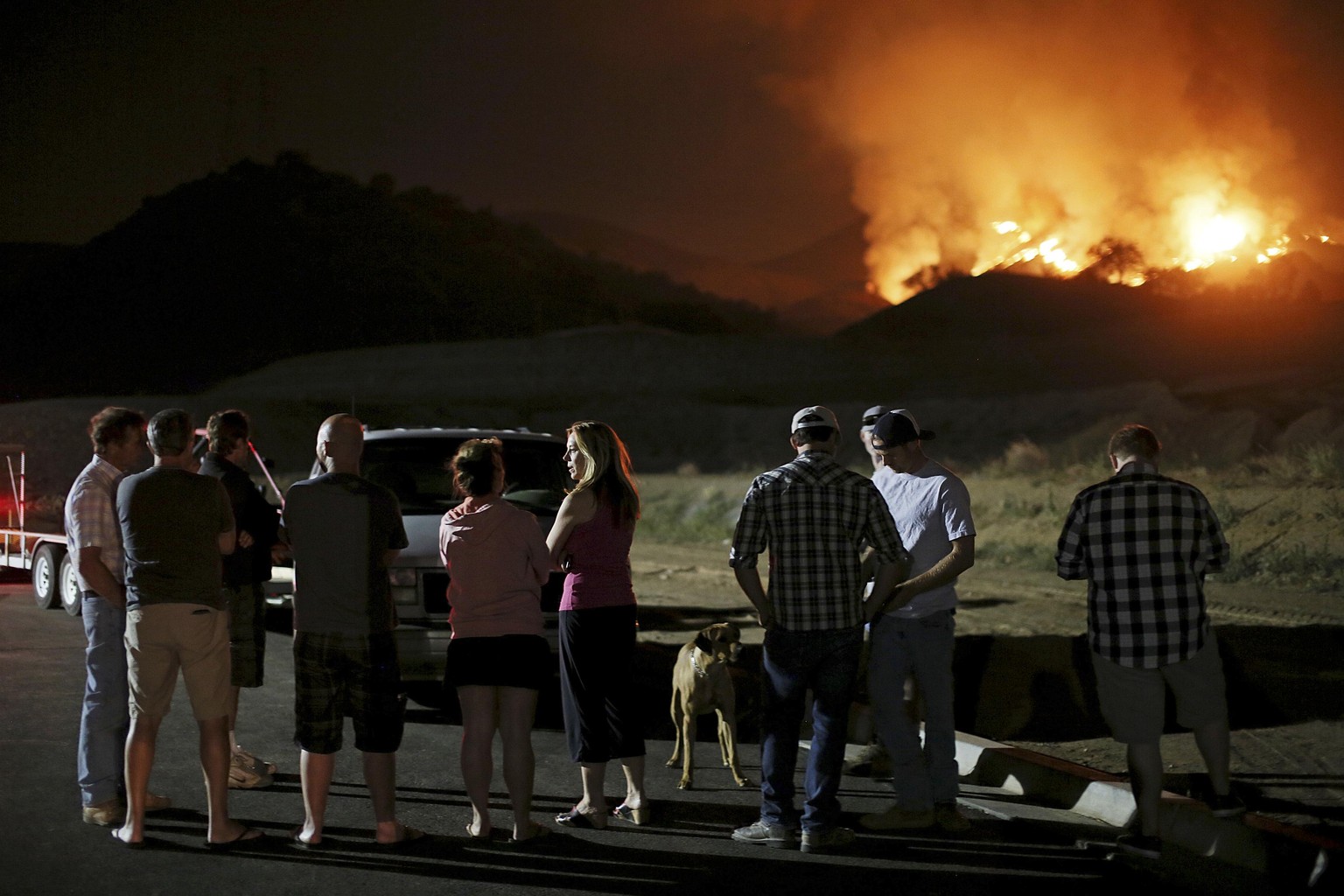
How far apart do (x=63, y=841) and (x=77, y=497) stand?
151cm

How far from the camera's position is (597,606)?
6.45 metres

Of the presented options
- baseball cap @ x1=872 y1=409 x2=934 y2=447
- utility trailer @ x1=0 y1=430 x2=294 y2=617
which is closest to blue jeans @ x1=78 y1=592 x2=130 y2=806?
baseball cap @ x1=872 y1=409 x2=934 y2=447

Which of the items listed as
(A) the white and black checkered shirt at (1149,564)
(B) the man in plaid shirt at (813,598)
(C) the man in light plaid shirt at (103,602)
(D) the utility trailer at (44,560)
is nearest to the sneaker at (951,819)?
(B) the man in plaid shirt at (813,598)

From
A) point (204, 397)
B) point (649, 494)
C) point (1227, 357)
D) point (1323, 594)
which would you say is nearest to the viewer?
point (1323, 594)

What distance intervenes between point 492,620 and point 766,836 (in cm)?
155

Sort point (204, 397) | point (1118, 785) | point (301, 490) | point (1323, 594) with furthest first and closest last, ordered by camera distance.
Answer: point (204, 397) → point (1323, 594) → point (1118, 785) → point (301, 490)

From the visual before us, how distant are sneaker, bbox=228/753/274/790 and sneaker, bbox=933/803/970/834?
11.3 ft

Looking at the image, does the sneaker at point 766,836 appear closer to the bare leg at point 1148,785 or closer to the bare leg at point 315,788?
the bare leg at point 1148,785

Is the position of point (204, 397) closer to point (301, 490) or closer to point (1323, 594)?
point (1323, 594)

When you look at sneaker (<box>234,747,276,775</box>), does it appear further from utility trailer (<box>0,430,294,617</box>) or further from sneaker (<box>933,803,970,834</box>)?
utility trailer (<box>0,430,294,617</box>)

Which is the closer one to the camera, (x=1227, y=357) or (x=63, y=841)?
(x=63, y=841)

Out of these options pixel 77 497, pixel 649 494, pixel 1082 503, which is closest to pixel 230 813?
pixel 77 497

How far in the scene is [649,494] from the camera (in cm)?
3209

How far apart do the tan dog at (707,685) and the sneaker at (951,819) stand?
124 cm
